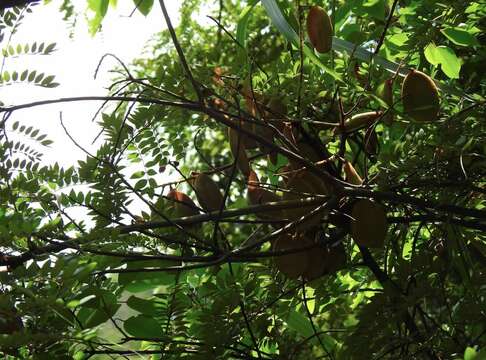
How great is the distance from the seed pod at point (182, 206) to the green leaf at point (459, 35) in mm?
338

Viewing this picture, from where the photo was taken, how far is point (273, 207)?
0.71 meters

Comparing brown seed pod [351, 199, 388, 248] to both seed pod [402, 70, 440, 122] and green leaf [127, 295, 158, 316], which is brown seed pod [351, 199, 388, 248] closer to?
seed pod [402, 70, 440, 122]

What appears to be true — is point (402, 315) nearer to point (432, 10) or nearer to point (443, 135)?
point (443, 135)

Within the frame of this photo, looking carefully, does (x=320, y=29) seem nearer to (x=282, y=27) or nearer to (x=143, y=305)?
(x=282, y=27)

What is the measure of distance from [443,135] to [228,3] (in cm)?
156

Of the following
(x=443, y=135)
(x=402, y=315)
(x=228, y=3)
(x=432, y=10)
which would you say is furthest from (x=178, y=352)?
(x=228, y=3)

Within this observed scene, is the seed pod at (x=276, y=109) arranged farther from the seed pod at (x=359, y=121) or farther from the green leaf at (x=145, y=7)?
the green leaf at (x=145, y=7)

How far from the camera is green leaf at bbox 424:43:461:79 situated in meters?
0.83

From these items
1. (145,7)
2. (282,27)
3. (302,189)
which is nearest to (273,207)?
(302,189)

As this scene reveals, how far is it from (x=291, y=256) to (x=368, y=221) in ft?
0.30

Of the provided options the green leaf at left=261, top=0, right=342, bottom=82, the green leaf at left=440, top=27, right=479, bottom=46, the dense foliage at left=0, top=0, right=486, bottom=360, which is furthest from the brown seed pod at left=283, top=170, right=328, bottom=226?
the green leaf at left=440, top=27, right=479, bottom=46

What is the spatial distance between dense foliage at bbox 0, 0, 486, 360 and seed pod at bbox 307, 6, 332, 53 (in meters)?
0.02

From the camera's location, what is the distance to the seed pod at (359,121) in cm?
79

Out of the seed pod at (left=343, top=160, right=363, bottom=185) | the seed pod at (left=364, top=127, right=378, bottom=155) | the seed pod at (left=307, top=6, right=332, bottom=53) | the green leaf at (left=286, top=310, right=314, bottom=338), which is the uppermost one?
the seed pod at (left=307, top=6, right=332, bottom=53)
